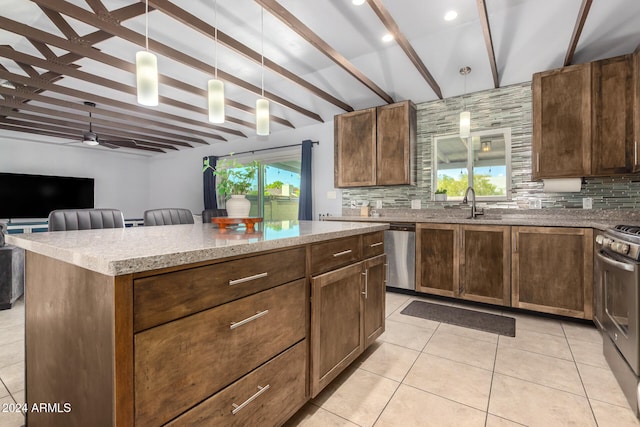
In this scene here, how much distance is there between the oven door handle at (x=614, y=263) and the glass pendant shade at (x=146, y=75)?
2.76 metres

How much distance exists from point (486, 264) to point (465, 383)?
153 centimetres

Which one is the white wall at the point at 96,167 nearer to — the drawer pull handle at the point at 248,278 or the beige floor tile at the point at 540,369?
the drawer pull handle at the point at 248,278

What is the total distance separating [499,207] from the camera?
348 centimetres

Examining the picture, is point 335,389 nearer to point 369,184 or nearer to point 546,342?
point 546,342

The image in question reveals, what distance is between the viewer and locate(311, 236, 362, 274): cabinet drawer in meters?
1.50

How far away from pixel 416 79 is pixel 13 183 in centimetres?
745

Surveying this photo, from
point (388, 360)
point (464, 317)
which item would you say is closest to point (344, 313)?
point (388, 360)

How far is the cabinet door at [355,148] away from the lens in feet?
13.0

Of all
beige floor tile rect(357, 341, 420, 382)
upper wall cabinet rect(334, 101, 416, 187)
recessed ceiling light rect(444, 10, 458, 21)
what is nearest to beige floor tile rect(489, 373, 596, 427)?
beige floor tile rect(357, 341, 420, 382)

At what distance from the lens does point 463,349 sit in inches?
86.8

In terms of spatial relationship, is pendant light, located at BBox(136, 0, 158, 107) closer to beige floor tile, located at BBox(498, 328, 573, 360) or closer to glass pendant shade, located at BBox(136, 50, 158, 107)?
glass pendant shade, located at BBox(136, 50, 158, 107)

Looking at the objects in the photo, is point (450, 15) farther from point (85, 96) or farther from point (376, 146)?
point (85, 96)

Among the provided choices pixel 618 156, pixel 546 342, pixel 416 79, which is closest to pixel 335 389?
pixel 546 342

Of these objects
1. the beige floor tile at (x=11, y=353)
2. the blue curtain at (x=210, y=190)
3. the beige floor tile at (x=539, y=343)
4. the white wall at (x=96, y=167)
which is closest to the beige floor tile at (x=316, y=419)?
the beige floor tile at (x=539, y=343)
